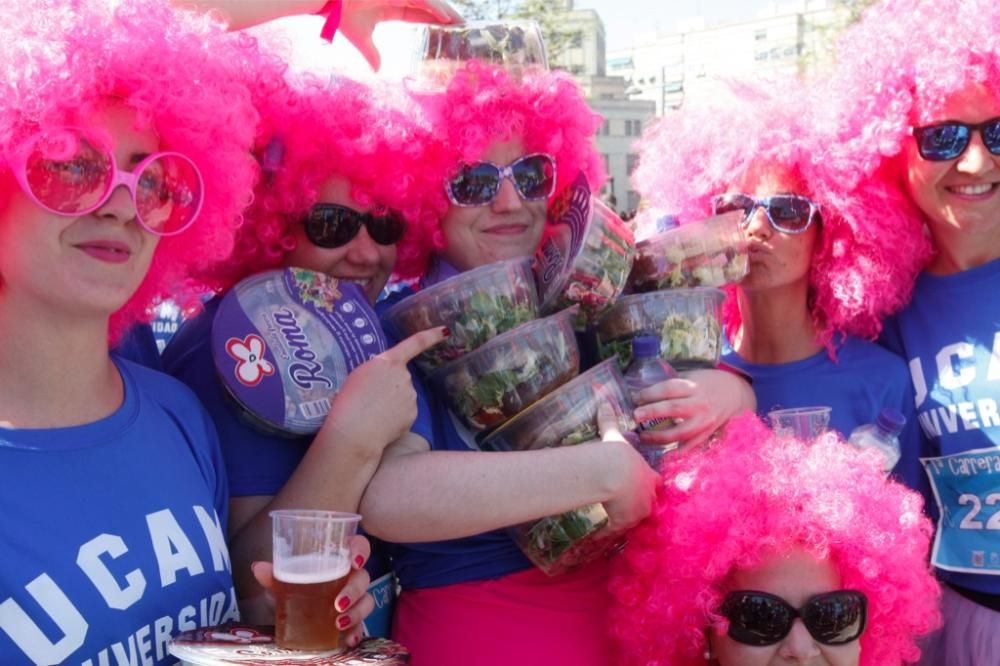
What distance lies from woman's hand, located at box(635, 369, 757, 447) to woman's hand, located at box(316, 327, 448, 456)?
615 mm

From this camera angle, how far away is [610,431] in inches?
95.7

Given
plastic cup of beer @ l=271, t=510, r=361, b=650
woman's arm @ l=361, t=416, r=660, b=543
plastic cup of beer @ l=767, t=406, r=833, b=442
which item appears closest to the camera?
plastic cup of beer @ l=271, t=510, r=361, b=650

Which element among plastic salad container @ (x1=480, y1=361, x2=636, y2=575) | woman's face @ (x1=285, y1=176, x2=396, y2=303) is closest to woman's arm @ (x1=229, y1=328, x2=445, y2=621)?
plastic salad container @ (x1=480, y1=361, x2=636, y2=575)

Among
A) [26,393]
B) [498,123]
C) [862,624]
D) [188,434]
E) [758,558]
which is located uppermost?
[498,123]

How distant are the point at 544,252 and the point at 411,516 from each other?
0.90 m

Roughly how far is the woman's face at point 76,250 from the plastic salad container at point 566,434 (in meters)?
1.04

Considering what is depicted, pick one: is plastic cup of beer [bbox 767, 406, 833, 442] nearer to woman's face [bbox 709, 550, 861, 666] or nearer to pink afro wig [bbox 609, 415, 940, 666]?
pink afro wig [bbox 609, 415, 940, 666]

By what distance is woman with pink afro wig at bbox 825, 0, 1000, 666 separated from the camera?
9.85 feet

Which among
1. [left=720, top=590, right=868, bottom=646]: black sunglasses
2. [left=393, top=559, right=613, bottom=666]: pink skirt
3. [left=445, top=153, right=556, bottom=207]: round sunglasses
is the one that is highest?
[left=445, top=153, right=556, bottom=207]: round sunglasses

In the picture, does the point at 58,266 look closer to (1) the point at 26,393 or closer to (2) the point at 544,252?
(1) the point at 26,393

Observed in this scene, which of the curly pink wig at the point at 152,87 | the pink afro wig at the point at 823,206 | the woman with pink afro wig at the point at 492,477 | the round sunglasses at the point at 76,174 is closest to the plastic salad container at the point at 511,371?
the woman with pink afro wig at the point at 492,477

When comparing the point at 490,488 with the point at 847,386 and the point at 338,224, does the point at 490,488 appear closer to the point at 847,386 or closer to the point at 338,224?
the point at 338,224

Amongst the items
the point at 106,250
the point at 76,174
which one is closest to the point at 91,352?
the point at 106,250

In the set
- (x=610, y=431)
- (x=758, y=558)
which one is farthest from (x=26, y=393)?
(x=758, y=558)
